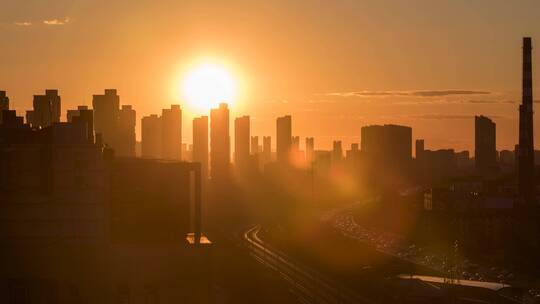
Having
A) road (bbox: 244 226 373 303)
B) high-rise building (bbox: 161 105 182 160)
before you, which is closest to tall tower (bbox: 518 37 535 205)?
road (bbox: 244 226 373 303)

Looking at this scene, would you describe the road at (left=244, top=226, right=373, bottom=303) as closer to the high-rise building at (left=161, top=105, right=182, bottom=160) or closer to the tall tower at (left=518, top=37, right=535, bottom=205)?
the tall tower at (left=518, top=37, right=535, bottom=205)

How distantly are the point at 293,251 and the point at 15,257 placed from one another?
226 ft

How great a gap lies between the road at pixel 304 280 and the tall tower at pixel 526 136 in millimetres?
28298

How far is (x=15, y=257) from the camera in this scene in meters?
35.9

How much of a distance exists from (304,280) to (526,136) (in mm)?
42348

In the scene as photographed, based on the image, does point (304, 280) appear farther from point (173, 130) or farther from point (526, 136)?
point (173, 130)

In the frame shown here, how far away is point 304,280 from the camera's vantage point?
243 ft

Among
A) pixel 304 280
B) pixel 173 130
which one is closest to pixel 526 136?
pixel 304 280

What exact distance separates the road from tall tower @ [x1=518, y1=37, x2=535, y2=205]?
2830 centimetres

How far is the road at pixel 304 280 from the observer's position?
2441 inches

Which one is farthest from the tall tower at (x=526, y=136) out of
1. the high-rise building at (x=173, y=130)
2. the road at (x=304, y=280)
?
the high-rise building at (x=173, y=130)

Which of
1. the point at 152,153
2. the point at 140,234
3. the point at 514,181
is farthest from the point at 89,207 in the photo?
the point at 152,153

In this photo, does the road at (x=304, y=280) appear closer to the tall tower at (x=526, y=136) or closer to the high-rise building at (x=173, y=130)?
the tall tower at (x=526, y=136)

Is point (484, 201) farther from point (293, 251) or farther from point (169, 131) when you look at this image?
point (169, 131)
